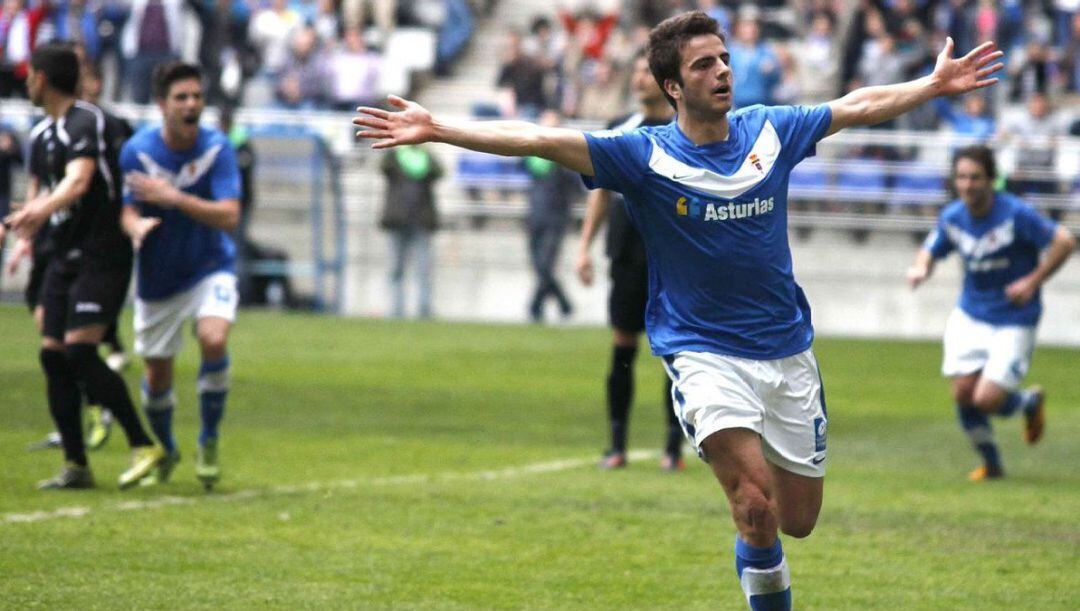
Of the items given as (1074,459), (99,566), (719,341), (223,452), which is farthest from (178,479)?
(1074,459)

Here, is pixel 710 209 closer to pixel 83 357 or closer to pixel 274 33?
pixel 83 357

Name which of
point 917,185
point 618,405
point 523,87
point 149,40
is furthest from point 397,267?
point 618,405

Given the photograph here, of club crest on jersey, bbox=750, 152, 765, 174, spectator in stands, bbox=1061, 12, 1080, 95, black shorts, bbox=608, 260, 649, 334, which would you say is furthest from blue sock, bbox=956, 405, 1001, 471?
spectator in stands, bbox=1061, 12, 1080, 95

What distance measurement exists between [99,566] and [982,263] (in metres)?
6.70

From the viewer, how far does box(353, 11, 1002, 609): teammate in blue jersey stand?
6691 millimetres

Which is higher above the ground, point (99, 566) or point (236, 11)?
point (236, 11)

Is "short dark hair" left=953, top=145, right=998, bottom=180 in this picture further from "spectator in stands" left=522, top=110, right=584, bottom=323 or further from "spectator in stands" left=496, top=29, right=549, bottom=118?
"spectator in stands" left=496, top=29, right=549, bottom=118

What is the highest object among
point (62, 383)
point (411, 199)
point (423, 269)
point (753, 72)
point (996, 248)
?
point (753, 72)

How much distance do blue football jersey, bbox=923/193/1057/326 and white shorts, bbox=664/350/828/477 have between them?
19.0 feet

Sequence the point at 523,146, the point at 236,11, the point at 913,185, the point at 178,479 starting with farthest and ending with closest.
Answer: the point at 236,11 → the point at 913,185 → the point at 178,479 → the point at 523,146

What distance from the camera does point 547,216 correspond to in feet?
82.5

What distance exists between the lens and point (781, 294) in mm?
6965

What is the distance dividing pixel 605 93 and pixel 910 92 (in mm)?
20022

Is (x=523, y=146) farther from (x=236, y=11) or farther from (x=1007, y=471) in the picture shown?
(x=236, y=11)
